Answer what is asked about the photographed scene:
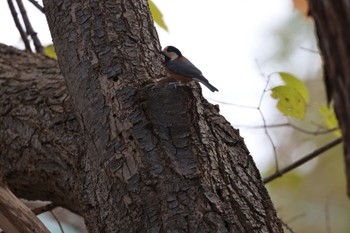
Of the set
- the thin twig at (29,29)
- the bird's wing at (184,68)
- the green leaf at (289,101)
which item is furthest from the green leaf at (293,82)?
the thin twig at (29,29)

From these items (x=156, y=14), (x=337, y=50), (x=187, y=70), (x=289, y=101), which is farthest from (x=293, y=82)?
(x=337, y=50)

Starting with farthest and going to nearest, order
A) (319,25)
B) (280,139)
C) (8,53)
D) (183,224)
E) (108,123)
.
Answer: (280,139), (8,53), (108,123), (183,224), (319,25)

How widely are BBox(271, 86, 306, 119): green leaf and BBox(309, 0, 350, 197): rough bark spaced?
1681 millimetres

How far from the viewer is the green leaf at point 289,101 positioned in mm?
2783

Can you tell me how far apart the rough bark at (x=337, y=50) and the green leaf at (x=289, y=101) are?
168cm

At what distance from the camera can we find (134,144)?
6.84 ft

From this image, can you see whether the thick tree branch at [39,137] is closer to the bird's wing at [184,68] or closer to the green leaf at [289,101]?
the bird's wing at [184,68]

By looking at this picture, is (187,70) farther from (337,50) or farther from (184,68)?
(337,50)

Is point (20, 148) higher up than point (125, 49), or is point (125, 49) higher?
point (125, 49)

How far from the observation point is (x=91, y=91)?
7.25ft

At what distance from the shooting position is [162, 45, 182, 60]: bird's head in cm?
242

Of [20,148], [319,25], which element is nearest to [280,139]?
[20,148]

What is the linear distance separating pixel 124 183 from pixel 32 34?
148cm

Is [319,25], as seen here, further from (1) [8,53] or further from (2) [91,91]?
(1) [8,53]
